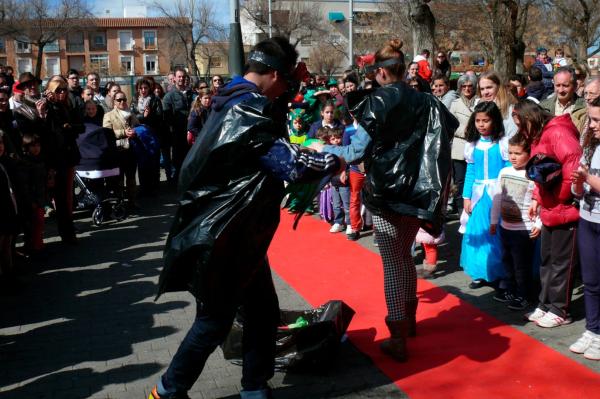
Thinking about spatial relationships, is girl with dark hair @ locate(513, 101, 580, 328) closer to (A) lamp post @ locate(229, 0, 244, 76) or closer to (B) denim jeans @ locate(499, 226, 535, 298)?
(B) denim jeans @ locate(499, 226, 535, 298)

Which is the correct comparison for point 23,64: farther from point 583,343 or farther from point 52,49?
point 583,343

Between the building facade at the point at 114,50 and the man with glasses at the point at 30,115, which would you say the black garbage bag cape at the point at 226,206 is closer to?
the man with glasses at the point at 30,115

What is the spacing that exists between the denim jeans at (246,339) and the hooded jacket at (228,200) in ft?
0.54

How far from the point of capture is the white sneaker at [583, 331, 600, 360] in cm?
433

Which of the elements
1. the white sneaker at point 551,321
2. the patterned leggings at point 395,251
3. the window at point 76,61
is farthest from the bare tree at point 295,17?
the patterned leggings at point 395,251

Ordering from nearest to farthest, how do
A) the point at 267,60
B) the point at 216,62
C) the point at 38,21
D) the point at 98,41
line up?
1. the point at 267,60
2. the point at 38,21
3. the point at 216,62
4. the point at 98,41

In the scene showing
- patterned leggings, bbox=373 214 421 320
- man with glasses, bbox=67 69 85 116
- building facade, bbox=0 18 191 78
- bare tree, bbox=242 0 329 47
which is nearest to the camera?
patterned leggings, bbox=373 214 421 320

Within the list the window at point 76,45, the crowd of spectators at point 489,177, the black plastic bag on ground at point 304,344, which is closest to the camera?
the black plastic bag on ground at point 304,344

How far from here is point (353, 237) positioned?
8.06 m

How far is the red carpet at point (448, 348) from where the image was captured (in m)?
3.99

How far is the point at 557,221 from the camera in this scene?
15.9 ft

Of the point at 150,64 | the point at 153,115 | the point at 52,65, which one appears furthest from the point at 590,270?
the point at 52,65

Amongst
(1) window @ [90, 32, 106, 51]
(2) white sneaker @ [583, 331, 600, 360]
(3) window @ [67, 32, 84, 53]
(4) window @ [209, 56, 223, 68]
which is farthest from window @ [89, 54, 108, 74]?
(2) white sneaker @ [583, 331, 600, 360]

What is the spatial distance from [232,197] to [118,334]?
2.28 meters
